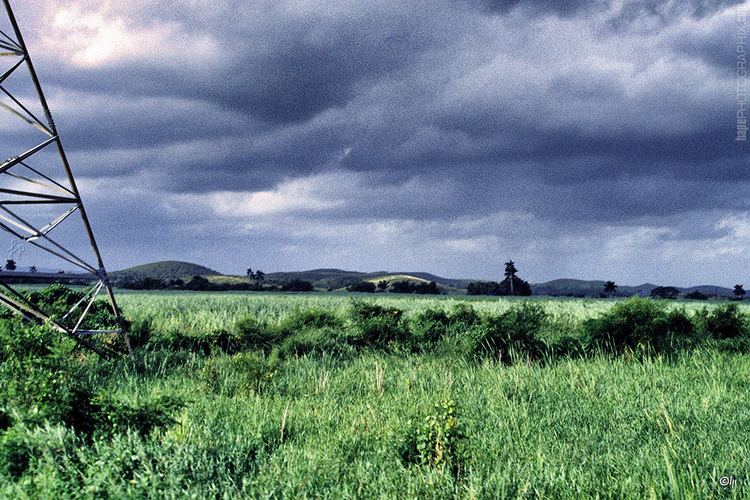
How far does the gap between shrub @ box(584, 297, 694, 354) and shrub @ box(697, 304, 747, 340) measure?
3.21m

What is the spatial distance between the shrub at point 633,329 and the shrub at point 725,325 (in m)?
3.21

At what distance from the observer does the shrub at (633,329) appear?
15.2 metres

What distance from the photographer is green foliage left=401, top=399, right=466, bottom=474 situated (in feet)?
18.5

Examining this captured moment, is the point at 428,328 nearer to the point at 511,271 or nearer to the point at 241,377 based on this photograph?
the point at 241,377

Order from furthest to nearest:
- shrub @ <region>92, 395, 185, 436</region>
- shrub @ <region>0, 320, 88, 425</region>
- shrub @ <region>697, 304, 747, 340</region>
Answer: shrub @ <region>697, 304, 747, 340</region>, shrub @ <region>92, 395, 185, 436</region>, shrub @ <region>0, 320, 88, 425</region>

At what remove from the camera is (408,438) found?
20.0 ft

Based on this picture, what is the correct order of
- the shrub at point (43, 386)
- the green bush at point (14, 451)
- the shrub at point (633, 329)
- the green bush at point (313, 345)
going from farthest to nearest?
the shrub at point (633, 329), the green bush at point (313, 345), the shrub at point (43, 386), the green bush at point (14, 451)

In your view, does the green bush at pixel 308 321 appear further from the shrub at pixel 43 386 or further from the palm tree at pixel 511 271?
the palm tree at pixel 511 271

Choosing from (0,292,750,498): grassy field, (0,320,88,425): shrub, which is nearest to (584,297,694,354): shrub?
(0,292,750,498): grassy field

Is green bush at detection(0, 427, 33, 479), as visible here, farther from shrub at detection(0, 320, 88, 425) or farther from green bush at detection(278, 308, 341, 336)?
green bush at detection(278, 308, 341, 336)

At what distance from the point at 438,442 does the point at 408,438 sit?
51 cm

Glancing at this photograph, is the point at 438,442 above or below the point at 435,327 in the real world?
below

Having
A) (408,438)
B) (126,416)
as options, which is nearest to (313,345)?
(408,438)

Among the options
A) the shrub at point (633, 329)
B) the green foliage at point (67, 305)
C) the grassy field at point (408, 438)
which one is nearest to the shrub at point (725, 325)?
the shrub at point (633, 329)
